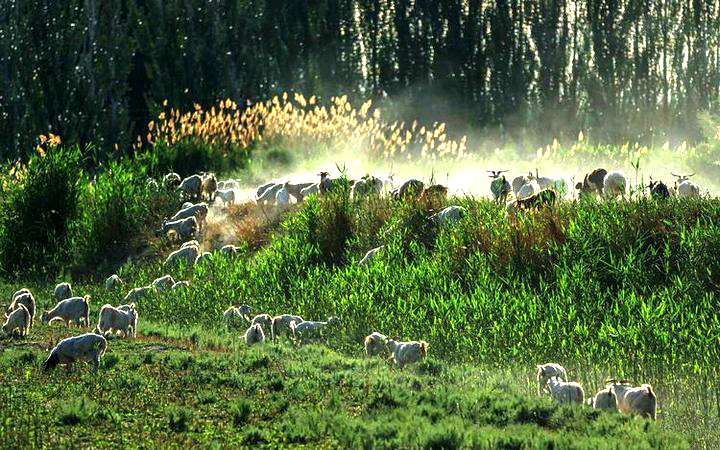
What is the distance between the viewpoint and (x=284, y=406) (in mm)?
11320

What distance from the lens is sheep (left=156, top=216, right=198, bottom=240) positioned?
21.9m

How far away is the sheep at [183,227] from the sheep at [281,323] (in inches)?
262

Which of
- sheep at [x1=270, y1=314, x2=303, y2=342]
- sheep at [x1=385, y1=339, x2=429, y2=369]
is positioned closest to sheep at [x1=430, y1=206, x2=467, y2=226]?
sheep at [x1=270, y1=314, x2=303, y2=342]

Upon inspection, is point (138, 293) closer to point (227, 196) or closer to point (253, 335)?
point (253, 335)

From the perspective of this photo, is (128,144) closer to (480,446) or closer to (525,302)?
(525,302)

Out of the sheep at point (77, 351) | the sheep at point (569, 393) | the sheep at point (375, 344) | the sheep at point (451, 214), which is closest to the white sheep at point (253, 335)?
the sheep at point (375, 344)

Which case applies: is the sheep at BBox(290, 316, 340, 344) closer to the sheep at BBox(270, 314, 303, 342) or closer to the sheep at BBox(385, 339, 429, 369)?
the sheep at BBox(270, 314, 303, 342)

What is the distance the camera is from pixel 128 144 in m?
32.2

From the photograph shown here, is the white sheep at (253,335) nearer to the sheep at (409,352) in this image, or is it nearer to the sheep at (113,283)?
the sheep at (409,352)

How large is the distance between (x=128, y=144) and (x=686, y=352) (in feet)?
71.2

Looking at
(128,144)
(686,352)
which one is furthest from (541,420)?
(128,144)

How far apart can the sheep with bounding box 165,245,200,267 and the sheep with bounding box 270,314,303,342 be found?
498 cm

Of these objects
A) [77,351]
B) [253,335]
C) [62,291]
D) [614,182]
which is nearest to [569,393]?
[253,335]

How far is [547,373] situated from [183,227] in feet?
36.1
